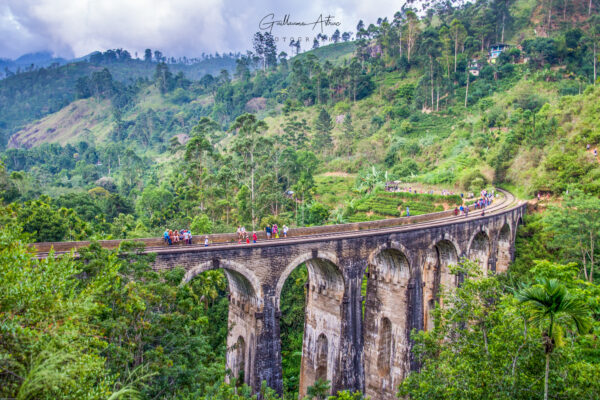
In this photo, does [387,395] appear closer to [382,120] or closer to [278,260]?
[278,260]

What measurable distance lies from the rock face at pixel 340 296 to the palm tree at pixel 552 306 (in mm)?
10495

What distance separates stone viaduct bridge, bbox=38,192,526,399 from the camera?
16719 millimetres

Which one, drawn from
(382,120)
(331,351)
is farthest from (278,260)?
(382,120)

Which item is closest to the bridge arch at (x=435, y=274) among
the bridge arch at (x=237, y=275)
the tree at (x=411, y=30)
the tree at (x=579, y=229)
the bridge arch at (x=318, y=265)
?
the tree at (x=579, y=229)

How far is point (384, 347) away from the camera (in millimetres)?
23797

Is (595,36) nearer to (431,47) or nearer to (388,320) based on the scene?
(431,47)

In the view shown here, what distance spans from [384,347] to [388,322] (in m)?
1.59

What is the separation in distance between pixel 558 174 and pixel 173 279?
41232mm

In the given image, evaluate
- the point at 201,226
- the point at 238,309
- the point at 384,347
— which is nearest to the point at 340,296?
the point at 238,309

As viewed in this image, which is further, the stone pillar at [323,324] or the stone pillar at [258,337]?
the stone pillar at [323,324]

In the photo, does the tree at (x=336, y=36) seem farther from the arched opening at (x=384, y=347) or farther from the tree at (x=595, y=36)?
the arched opening at (x=384, y=347)

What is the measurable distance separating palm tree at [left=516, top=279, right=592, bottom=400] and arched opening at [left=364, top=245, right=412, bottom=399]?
12.9m

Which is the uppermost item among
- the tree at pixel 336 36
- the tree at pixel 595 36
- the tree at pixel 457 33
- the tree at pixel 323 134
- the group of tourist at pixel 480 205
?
the tree at pixel 336 36

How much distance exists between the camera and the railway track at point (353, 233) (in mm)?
15898
